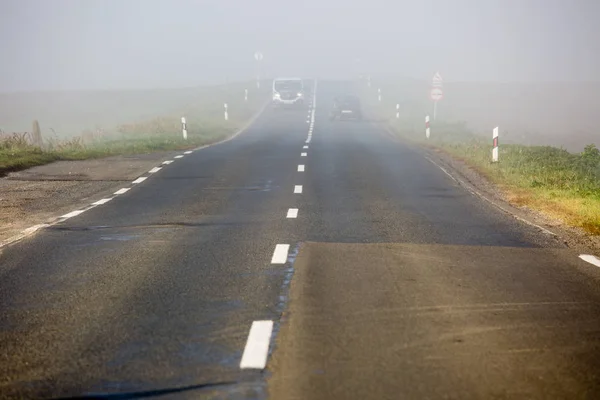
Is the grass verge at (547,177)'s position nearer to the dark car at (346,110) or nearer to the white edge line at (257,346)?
the white edge line at (257,346)

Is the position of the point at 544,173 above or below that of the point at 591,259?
below

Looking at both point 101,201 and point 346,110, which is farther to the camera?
point 346,110

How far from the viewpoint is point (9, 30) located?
154m

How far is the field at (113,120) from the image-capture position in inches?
1059

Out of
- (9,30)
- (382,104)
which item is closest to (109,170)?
(382,104)

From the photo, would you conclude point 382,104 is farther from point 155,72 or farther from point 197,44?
point 197,44

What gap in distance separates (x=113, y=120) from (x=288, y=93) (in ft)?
55.1

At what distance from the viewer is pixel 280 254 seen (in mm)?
10031

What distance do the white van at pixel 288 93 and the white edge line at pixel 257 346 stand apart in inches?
2168

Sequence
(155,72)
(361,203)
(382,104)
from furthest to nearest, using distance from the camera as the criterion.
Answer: (155,72) < (382,104) < (361,203)

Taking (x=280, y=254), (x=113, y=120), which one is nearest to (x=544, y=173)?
(x=280, y=254)

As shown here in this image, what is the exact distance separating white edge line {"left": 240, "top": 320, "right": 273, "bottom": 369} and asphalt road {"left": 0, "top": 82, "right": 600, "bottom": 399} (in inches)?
1.1

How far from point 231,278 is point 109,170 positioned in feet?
44.8

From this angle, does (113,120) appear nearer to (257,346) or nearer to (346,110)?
(346,110)
